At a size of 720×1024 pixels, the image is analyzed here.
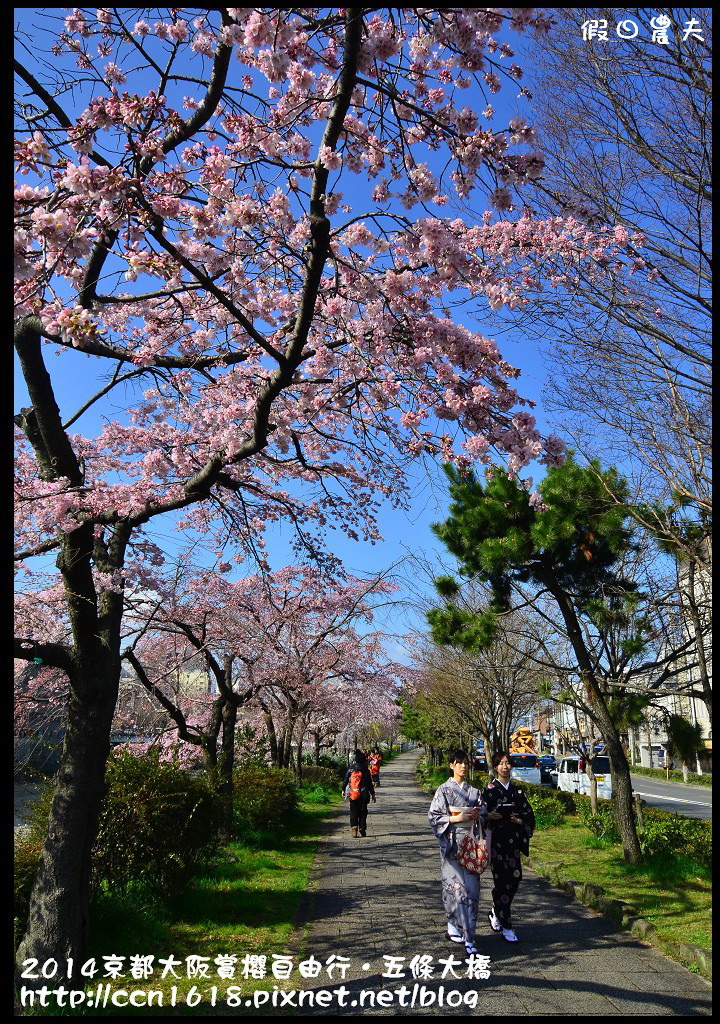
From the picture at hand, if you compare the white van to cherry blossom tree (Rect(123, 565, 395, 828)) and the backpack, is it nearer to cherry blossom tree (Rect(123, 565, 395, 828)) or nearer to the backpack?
cherry blossom tree (Rect(123, 565, 395, 828))

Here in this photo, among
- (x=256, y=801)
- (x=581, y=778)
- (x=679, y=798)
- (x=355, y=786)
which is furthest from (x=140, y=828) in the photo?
(x=679, y=798)

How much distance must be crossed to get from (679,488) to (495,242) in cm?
252

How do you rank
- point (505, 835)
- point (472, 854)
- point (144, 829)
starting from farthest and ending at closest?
point (144, 829) < point (505, 835) < point (472, 854)

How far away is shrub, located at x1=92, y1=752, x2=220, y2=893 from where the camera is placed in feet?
24.1

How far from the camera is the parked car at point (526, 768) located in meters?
27.6

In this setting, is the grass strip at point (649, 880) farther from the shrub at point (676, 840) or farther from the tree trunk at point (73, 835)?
the tree trunk at point (73, 835)

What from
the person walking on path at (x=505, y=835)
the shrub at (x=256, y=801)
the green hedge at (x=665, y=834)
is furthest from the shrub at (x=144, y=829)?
the green hedge at (x=665, y=834)

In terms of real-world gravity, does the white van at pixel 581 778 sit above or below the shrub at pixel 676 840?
below

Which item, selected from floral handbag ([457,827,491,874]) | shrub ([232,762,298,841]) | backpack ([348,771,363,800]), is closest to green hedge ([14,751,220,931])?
floral handbag ([457,827,491,874])

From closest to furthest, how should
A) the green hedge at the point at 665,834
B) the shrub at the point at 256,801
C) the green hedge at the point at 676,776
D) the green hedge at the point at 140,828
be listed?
the green hedge at the point at 140,828
the green hedge at the point at 665,834
the shrub at the point at 256,801
the green hedge at the point at 676,776

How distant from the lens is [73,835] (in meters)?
5.57

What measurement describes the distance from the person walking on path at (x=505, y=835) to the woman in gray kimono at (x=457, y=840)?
1.42 feet

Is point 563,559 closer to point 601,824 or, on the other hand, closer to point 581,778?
point 601,824

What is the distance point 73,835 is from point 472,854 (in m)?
3.30
